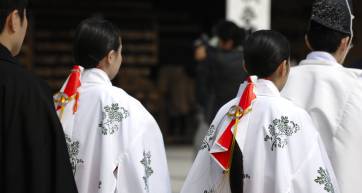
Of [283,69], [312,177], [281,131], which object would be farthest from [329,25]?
[312,177]

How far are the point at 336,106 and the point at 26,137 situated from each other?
187 centimetres

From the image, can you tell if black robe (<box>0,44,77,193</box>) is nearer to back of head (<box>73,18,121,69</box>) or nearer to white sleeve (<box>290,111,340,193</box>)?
white sleeve (<box>290,111,340,193</box>)

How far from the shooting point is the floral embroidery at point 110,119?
4.09 meters

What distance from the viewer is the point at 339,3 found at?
421 cm

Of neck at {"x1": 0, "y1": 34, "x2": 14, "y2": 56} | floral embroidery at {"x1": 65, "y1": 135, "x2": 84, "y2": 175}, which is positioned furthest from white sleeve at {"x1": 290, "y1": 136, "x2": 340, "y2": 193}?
neck at {"x1": 0, "y1": 34, "x2": 14, "y2": 56}

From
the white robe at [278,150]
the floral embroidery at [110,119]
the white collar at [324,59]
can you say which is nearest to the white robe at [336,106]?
the white collar at [324,59]

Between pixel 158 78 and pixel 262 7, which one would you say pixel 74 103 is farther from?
pixel 158 78

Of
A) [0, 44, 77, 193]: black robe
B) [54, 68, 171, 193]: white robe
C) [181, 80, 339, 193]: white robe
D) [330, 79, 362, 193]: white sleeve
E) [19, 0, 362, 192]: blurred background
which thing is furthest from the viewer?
[19, 0, 362, 192]: blurred background

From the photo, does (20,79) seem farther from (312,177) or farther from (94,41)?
(312,177)

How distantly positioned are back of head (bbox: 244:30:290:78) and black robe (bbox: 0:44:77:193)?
1227mm

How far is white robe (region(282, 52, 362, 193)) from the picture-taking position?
3.97 m

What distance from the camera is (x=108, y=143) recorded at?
4.06 metres

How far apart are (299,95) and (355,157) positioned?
1.50 feet

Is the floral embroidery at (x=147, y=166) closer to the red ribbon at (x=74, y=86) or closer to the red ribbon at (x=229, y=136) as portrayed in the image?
the red ribbon at (x=74, y=86)
